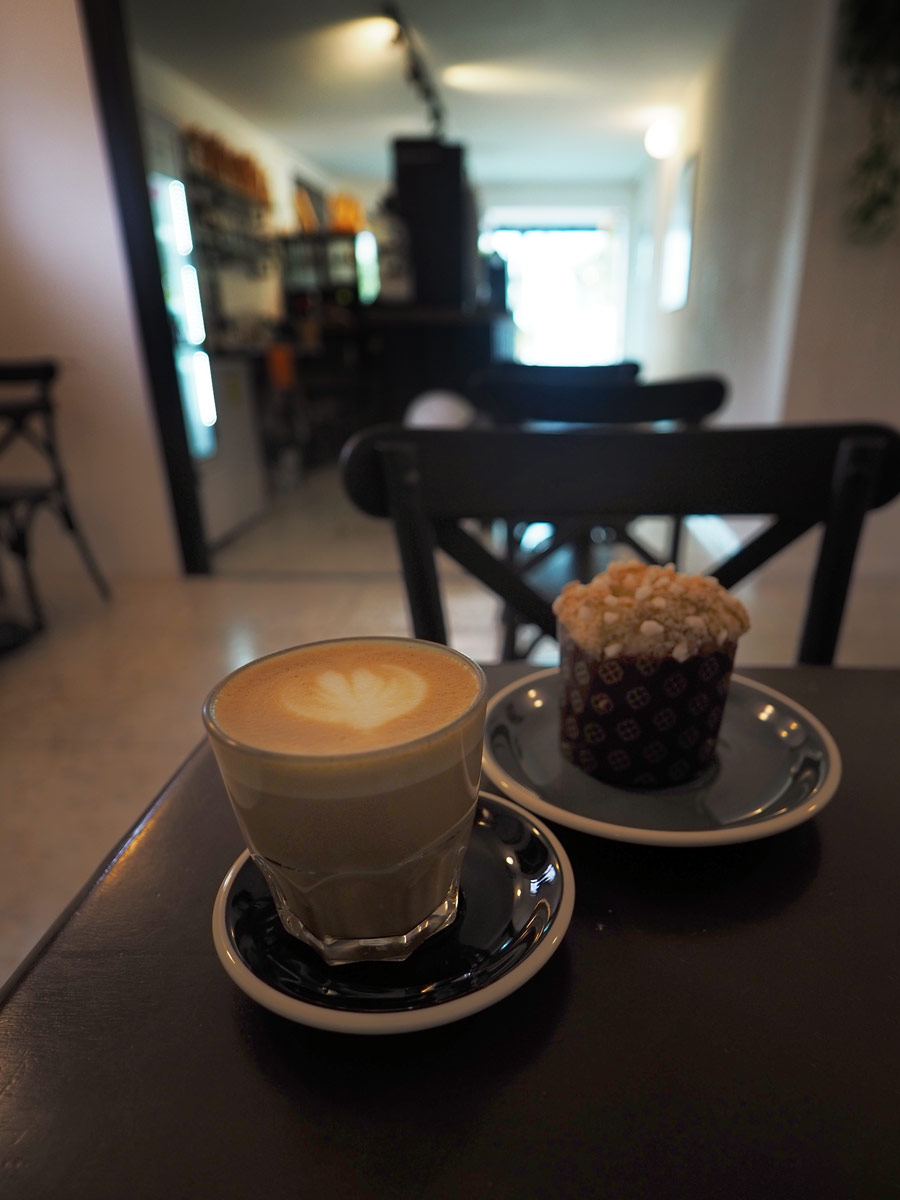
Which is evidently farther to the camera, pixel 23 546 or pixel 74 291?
pixel 74 291

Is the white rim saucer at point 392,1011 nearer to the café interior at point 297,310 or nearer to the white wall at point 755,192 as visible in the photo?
the café interior at point 297,310

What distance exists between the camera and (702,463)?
768mm

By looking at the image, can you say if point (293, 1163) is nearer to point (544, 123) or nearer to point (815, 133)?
point (815, 133)

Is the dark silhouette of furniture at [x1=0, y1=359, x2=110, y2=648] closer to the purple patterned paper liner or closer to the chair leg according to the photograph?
the chair leg

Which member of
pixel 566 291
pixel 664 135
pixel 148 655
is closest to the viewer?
pixel 148 655

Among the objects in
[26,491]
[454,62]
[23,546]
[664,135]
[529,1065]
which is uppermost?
[454,62]

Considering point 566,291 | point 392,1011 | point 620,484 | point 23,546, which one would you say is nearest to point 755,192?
point 620,484

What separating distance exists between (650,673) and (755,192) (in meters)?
3.59

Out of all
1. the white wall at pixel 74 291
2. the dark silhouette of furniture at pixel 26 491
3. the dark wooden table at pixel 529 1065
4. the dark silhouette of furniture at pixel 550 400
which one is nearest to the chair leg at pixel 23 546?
the dark silhouette of furniture at pixel 26 491

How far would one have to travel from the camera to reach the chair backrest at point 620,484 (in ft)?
2.47

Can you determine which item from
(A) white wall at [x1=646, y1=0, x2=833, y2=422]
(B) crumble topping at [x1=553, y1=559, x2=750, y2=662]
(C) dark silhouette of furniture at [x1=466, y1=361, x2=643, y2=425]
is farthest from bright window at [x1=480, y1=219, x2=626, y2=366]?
(B) crumble topping at [x1=553, y1=559, x2=750, y2=662]

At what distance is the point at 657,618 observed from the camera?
413mm

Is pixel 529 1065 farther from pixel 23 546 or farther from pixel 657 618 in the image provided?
pixel 23 546

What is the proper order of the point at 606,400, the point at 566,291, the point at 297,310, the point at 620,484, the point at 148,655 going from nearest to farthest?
the point at 620,484, the point at 606,400, the point at 148,655, the point at 297,310, the point at 566,291
